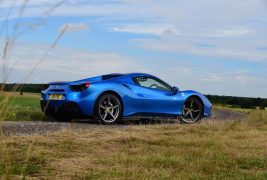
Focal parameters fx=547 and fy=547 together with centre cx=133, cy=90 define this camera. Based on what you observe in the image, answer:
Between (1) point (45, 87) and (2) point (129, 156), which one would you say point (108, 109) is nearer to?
(1) point (45, 87)

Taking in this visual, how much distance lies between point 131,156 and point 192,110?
22.7 ft

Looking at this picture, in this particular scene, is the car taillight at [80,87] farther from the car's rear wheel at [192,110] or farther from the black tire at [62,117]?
the car's rear wheel at [192,110]

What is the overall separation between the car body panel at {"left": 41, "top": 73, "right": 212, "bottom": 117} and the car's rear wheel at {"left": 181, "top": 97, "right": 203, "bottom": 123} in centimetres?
13

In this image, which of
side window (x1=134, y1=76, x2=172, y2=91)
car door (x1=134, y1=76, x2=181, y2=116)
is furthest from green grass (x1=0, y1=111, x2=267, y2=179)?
side window (x1=134, y1=76, x2=172, y2=91)

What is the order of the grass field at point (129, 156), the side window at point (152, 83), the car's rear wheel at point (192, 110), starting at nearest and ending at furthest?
the grass field at point (129, 156) < the side window at point (152, 83) < the car's rear wheel at point (192, 110)

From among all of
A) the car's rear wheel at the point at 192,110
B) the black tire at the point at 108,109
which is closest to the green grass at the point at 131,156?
the black tire at the point at 108,109

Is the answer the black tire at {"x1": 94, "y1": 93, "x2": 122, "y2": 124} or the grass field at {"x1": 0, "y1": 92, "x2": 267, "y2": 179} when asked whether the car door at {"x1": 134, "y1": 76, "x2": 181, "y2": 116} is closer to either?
the black tire at {"x1": 94, "y1": 93, "x2": 122, "y2": 124}

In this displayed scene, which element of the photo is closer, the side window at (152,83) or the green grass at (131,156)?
the green grass at (131,156)

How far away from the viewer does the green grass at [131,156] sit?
527 centimetres

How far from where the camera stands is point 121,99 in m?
11.7

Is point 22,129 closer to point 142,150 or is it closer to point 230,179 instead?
point 142,150

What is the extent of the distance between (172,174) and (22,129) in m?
4.07

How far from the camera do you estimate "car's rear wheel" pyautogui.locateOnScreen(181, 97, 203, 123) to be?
13000 millimetres

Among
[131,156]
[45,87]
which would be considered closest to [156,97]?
[45,87]
